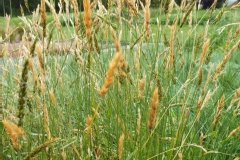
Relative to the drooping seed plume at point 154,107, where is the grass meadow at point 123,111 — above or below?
below

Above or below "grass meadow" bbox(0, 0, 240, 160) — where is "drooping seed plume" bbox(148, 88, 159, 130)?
above

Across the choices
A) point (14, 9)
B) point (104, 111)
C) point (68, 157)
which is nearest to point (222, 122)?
point (104, 111)

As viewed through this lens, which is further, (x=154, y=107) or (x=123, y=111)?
(x=123, y=111)

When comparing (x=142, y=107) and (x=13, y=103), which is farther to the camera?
(x=13, y=103)

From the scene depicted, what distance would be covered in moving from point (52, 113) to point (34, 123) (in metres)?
0.31

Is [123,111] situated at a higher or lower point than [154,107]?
lower

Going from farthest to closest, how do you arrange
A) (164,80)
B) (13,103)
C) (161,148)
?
(13,103) → (164,80) → (161,148)

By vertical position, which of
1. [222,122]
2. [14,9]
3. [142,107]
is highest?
[142,107]

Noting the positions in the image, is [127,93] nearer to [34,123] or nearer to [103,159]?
[103,159]

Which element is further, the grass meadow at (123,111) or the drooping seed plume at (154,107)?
the grass meadow at (123,111)

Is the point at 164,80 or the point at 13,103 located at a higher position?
the point at 164,80

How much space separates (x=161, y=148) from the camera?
1.75m

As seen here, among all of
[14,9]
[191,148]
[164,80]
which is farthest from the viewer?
[14,9]

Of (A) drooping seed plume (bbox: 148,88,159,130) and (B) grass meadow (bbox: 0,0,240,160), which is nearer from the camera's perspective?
(A) drooping seed plume (bbox: 148,88,159,130)
